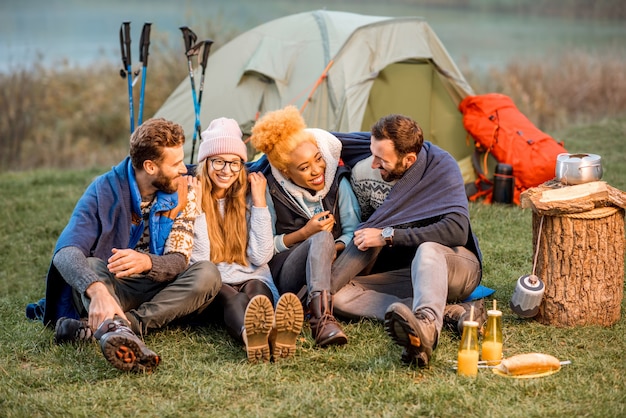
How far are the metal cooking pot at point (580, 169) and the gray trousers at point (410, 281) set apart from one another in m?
0.56

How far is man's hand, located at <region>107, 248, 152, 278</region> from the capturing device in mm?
3354

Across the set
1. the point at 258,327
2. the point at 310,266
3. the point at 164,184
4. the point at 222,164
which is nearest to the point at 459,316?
the point at 310,266

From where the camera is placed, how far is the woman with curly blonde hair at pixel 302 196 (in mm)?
3721

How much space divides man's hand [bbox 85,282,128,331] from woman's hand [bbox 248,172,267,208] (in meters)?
0.82

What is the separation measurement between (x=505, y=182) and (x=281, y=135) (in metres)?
2.64

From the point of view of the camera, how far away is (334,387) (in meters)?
3.00

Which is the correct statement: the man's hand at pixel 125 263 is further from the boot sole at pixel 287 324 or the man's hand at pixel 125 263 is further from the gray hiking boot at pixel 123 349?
the boot sole at pixel 287 324

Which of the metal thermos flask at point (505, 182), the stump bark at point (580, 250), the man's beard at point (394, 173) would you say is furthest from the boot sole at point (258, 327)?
the metal thermos flask at point (505, 182)

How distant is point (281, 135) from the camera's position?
3.79 m

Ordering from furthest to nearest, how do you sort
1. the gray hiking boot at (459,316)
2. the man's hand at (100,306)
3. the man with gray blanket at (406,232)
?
1. the man with gray blanket at (406,232)
2. the gray hiking boot at (459,316)
3. the man's hand at (100,306)

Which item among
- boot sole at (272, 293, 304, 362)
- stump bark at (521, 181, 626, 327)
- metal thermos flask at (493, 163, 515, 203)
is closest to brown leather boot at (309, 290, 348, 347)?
boot sole at (272, 293, 304, 362)

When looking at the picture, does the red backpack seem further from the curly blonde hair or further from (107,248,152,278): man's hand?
(107,248,152,278): man's hand

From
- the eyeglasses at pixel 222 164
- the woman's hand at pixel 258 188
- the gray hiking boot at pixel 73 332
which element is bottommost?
the gray hiking boot at pixel 73 332

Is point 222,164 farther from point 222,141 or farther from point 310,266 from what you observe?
point 310,266
